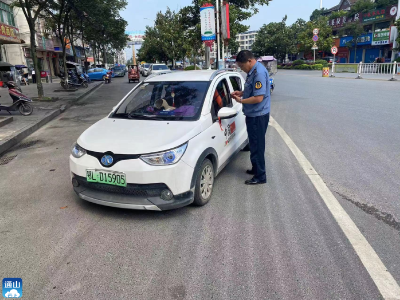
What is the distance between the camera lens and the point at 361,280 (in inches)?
102

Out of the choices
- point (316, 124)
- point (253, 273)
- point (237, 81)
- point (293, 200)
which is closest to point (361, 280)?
point (253, 273)

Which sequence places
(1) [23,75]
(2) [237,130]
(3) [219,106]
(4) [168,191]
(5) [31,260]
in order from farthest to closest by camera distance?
(1) [23,75]
(2) [237,130]
(3) [219,106]
(4) [168,191]
(5) [31,260]

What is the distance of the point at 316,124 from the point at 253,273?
6.56 metres

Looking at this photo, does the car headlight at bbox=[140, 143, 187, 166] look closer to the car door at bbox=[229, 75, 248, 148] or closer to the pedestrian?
the pedestrian

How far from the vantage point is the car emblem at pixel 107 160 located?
3.45 metres

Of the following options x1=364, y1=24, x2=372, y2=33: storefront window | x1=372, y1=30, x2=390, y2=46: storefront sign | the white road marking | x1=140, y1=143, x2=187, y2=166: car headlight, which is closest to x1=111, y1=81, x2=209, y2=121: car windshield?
x1=140, y1=143, x2=187, y2=166: car headlight

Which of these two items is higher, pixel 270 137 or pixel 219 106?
pixel 219 106

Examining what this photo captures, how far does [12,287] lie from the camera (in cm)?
266

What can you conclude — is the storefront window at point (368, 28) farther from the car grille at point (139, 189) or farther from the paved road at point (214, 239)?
the car grille at point (139, 189)

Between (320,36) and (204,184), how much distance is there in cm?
5657

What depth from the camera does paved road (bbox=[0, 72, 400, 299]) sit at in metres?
2.59

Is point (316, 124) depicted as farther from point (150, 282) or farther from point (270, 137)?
point (150, 282)

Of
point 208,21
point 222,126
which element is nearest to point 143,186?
point 222,126

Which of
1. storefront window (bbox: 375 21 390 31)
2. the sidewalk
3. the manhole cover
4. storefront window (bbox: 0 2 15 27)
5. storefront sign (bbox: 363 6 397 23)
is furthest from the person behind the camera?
storefront window (bbox: 375 21 390 31)
